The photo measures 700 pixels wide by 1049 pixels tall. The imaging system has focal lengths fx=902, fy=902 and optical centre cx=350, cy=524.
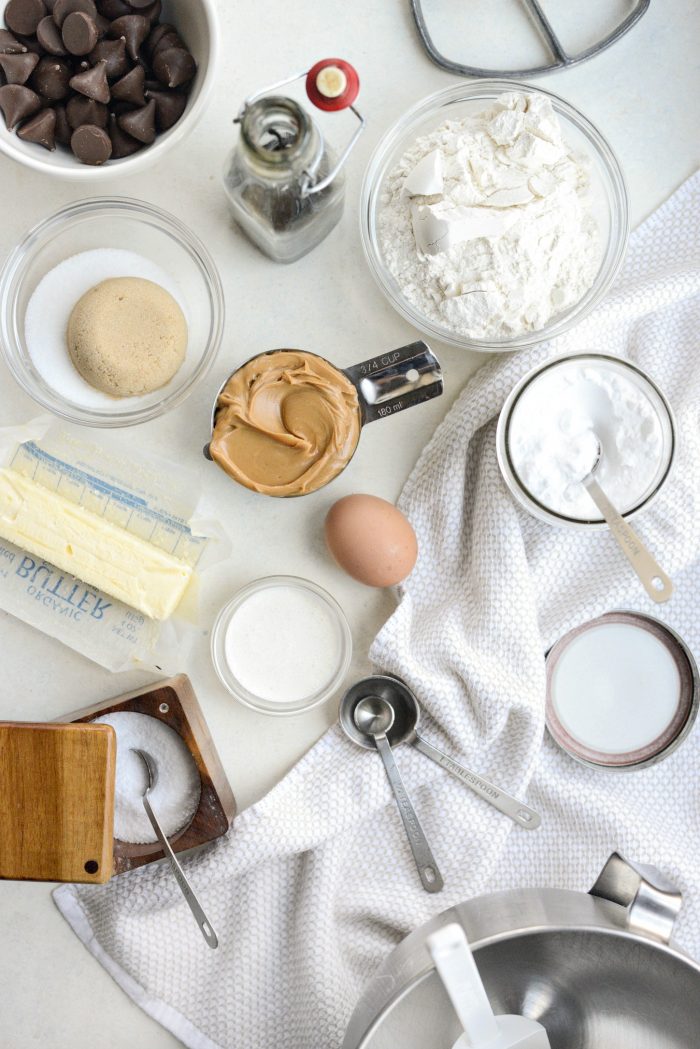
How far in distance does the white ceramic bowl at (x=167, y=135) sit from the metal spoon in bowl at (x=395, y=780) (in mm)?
712

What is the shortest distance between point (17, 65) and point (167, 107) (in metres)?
0.17

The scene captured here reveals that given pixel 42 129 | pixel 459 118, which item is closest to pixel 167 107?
pixel 42 129

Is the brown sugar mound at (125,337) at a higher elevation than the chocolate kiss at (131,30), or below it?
below

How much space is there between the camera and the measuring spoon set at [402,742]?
3.83 feet

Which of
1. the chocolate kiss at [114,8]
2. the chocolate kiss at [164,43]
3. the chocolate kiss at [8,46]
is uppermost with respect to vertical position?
the chocolate kiss at [8,46]

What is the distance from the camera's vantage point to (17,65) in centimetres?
103

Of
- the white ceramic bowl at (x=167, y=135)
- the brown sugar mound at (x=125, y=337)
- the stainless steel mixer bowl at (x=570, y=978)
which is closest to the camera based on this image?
the stainless steel mixer bowl at (x=570, y=978)

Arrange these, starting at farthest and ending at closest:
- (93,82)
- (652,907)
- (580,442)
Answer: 1. (580,442)
2. (93,82)
3. (652,907)

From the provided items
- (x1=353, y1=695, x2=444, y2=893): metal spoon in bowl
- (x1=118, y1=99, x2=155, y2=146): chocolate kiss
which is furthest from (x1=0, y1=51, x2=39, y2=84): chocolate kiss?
(x1=353, y1=695, x2=444, y2=893): metal spoon in bowl

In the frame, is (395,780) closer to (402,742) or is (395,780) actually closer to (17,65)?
(402,742)

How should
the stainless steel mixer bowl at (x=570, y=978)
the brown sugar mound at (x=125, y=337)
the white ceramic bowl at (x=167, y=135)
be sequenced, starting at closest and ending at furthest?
the stainless steel mixer bowl at (x=570, y=978), the white ceramic bowl at (x=167, y=135), the brown sugar mound at (x=125, y=337)

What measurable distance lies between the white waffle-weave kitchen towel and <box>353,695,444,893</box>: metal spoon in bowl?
0.07 ft

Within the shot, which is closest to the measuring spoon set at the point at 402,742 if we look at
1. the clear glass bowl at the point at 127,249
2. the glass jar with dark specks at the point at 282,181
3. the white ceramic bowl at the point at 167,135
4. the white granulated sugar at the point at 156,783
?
the white granulated sugar at the point at 156,783

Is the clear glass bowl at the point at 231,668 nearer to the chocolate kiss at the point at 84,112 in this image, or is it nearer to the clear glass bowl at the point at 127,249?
the clear glass bowl at the point at 127,249
